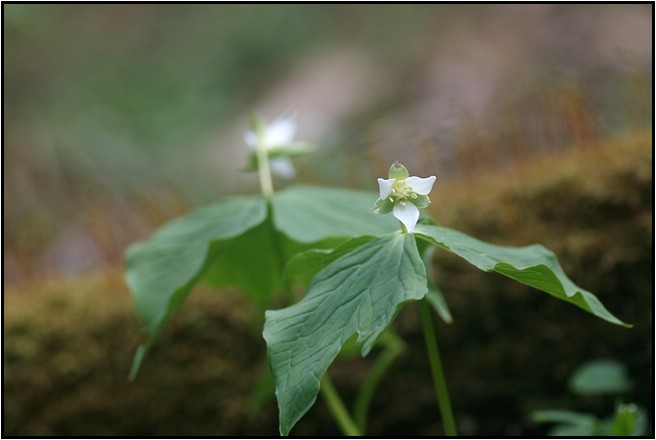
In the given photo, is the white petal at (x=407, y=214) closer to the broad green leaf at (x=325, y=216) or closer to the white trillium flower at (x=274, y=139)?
the broad green leaf at (x=325, y=216)

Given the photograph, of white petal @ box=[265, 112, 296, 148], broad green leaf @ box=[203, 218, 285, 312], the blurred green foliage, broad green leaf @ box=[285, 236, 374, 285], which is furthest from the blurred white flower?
the blurred green foliage

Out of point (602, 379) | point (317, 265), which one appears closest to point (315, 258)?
point (317, 265)

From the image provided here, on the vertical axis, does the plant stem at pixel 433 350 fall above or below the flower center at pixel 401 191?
below

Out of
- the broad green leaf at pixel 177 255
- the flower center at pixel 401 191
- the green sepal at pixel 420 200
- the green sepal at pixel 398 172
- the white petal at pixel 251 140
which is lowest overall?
the broad green leaf at pixel 177 255

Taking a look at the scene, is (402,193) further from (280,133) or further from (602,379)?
(602,379)

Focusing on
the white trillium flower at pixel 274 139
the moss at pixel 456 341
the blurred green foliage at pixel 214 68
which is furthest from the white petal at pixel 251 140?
the blurred green foliage at pixel 214 68

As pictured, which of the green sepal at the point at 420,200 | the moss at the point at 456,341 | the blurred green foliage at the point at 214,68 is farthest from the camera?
the blurred green foliage at the point at 214,68

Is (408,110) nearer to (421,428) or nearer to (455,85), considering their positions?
(455,85)
